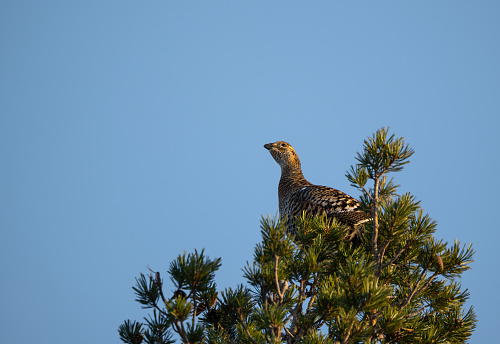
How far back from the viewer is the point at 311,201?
9070 millimetres

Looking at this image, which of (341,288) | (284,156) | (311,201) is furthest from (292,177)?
(341,288)

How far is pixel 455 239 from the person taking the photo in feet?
15.5

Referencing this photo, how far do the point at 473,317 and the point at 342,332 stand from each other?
68.6 inches

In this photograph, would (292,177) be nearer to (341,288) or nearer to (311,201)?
(311,201)

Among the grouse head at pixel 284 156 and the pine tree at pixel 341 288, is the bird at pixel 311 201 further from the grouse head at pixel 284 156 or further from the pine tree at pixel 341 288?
the pine tree at pixel 341 288

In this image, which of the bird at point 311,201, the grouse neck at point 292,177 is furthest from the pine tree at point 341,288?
the grouse neck at point 292,177

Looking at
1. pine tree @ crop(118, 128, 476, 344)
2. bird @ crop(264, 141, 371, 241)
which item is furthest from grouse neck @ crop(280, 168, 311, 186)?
pine tree @ crop(118, 128, 476, 344)

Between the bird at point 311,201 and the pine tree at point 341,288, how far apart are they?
142 cm

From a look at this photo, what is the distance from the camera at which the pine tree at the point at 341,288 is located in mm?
4191

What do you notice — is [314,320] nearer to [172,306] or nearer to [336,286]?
[336,286]

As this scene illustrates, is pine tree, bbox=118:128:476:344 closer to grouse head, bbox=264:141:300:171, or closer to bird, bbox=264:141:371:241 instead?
bird, bbox=264:141:371:241

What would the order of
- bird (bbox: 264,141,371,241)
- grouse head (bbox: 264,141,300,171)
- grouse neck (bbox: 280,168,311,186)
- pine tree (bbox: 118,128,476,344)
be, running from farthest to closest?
1. grouse head (bbox: 264,141,300,171)
2. grouse neck (bbox: 280,168,311,186)
3. bird (bbox: 264,141,371,241)
4. pine tree (bbox: 118,128,476,344)

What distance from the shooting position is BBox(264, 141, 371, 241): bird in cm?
785

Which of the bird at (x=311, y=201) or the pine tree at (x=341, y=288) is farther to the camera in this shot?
the bird at (x=311, y=201)
